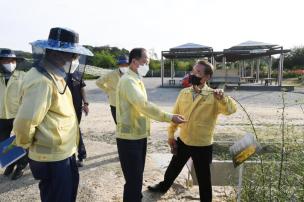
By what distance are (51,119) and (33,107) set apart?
0.69 feet

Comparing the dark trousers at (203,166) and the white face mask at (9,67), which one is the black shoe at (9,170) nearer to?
the white face mask at (9,67)

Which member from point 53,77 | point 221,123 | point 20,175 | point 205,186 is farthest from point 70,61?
point 221,123

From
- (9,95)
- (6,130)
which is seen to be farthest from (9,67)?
(6,130)

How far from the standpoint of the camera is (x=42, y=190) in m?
2.74

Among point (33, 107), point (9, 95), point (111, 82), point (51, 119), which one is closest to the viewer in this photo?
point (33, 107)

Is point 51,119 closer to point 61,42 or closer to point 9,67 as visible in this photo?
point 61,42

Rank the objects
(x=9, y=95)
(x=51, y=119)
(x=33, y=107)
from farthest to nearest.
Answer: (x=9, y=95) < (x=51, y=119) < (x=33, y=107)

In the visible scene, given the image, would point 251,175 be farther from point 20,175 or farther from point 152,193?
point 20,175

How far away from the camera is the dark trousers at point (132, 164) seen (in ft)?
11.3

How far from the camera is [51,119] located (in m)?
2.56

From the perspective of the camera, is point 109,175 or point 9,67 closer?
point 9,67

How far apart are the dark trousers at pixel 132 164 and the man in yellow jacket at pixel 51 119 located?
776mm

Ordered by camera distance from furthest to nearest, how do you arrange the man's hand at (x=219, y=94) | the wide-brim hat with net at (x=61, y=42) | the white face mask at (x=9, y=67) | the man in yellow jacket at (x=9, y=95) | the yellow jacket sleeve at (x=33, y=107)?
the white face mask at (x=9, y=67), the man in yellow jacket at (x=9, y=95), the man's hand at (x=219, y=94), the wide-brim hat with net at (x=61, y=42), the yellow jacket sleeve at (x=33, y=107)

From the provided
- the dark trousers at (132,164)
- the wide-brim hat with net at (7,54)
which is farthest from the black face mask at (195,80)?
the wide-brim hat with net at (7,54)
